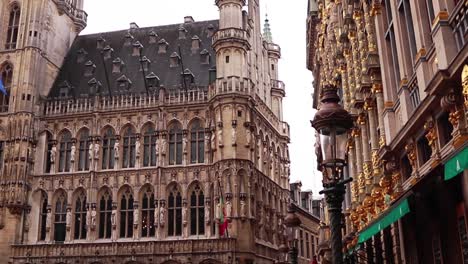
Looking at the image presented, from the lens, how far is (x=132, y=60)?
53531 mm

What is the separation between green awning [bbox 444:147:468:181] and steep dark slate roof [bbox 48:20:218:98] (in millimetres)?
39784

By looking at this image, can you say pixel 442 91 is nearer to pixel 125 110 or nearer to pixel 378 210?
pixel 378 210

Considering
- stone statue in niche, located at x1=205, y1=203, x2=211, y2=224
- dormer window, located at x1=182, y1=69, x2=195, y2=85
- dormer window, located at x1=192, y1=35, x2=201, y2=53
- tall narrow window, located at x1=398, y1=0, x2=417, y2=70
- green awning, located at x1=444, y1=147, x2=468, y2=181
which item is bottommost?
green awning, located at x1=444, y1=147, x2=468, y2=181

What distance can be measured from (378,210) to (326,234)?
17.9 metres

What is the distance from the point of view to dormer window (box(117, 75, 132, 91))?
50256mm

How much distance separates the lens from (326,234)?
35250 millimetres

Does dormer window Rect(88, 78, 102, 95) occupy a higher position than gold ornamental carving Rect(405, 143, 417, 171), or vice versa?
dormer window Rect(88, 78, 102, 95)

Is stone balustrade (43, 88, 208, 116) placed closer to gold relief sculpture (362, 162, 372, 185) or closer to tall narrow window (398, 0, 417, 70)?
gold relief sculpture (362, 162, 372, 185)

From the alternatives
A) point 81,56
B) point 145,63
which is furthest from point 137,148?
point 81,56

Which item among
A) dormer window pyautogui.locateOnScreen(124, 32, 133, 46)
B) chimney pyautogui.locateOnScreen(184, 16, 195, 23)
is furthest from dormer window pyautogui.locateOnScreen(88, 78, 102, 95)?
chimney pyautogui.locateOnScreen(184, 16, 195, 23)

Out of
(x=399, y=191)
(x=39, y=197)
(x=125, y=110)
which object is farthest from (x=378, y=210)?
(x=39, y=197)

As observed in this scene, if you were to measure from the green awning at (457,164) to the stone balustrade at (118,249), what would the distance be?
32798 mm

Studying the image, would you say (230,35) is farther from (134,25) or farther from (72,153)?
(72,153)

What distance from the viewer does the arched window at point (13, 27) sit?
51.4 m
